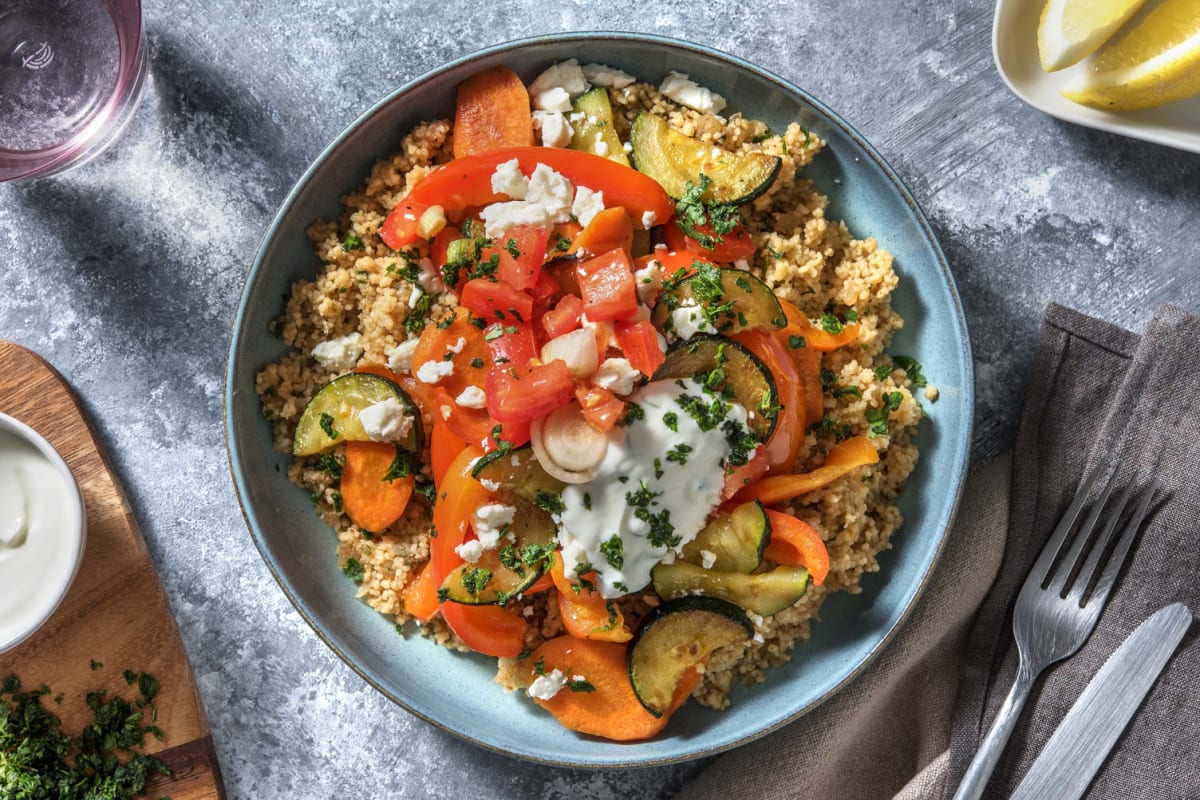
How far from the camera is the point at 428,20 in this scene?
2.73 m

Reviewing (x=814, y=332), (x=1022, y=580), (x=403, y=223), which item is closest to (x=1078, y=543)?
(x=1022, y=580)

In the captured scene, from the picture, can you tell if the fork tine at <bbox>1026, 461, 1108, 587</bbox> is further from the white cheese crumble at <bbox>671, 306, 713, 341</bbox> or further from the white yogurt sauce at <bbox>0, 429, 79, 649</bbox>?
the white yogurt sauce at <bbox>0, 429, 79, 649</bbox>

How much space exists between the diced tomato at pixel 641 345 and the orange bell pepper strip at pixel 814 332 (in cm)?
37

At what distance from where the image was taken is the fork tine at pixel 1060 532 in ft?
8.57

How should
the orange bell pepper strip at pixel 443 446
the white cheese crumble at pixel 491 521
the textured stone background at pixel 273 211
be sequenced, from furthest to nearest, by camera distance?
the textured stone background at pixel 273 211, the orange bell pepper strip at pixel 443 446, the white cheese crumble at pixel 491 521

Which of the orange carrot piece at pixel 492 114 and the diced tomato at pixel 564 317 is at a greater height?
the orange carrot piece at pixel 492 114

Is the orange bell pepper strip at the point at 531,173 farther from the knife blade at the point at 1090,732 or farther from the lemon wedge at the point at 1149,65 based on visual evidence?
the knife blade at the point at 1090,732

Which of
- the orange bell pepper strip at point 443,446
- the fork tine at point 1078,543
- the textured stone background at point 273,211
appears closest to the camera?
the orange bell pepper strip at point 443,446

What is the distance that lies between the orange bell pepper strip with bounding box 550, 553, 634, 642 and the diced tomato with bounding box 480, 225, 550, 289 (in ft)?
2.24

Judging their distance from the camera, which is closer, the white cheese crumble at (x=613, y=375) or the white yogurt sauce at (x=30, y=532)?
the white cheese crumble at (x=613, y=375)

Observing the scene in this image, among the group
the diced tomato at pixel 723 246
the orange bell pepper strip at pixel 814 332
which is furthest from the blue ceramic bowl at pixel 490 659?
the diced tomato at pixel 723 246

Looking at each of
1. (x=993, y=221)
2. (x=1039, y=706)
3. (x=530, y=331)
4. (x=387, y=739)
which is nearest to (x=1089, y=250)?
(x=993, y=221)

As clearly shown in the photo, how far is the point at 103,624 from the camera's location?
2.71 m

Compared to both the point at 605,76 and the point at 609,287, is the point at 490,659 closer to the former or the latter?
the point at 609,287
